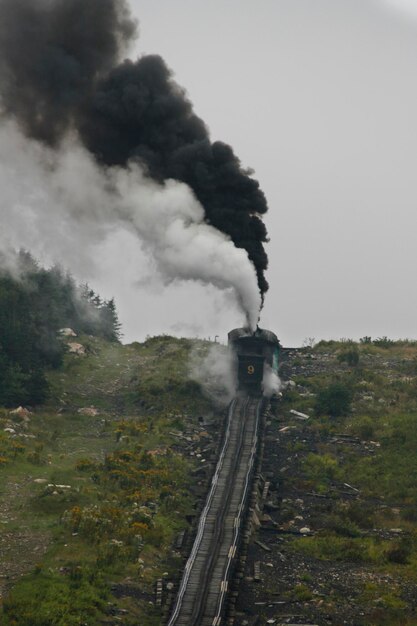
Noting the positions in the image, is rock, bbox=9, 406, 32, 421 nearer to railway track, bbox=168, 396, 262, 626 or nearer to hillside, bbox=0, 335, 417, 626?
hillside, bbox=0, 335, 417, 626

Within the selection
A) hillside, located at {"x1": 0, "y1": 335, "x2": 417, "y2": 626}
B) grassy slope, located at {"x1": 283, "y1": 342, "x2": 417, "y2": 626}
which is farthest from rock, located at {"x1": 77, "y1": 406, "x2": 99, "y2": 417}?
grassy slope, located at {"x1": 283, "y1": 342, "x2": 417, "y2": 626}

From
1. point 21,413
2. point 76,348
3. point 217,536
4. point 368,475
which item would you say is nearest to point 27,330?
point 21,413

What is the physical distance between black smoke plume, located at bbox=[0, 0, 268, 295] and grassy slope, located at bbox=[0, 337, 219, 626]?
11.0 m

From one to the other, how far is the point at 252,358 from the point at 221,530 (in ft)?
57.8

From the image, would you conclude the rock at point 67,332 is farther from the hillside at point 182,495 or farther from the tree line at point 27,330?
the hillside at point 182,495

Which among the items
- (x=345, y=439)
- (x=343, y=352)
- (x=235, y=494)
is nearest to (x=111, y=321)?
(x=343, y=352)

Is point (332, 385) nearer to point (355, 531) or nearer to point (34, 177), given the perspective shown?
point (355, 531)

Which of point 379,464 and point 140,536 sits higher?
point 379,464

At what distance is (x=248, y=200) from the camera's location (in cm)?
5134

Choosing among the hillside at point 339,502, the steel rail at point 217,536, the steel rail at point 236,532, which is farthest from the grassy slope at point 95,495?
the hillside at point 339,502

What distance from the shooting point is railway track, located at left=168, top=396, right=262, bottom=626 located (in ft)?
88.8

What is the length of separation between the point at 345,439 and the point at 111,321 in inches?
2078

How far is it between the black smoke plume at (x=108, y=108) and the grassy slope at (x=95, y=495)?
10989 millimetres

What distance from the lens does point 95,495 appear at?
35719 mm
